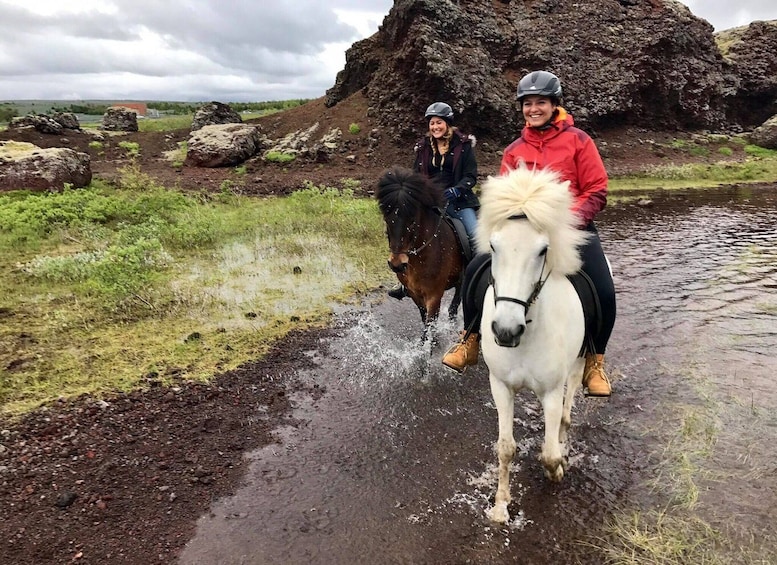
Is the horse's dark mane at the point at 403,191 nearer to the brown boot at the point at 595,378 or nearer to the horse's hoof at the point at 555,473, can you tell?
the brown boot at the point at 595,378

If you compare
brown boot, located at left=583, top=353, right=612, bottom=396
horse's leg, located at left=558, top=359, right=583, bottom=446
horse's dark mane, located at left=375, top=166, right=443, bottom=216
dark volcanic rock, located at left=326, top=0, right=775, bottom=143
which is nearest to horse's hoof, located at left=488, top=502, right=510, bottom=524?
horse's leg, located at left=558, top=359, right=583, bottom=446

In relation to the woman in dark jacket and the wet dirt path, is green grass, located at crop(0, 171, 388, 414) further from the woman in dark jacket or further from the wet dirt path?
the woman in dark jacket

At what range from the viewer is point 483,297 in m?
3.97

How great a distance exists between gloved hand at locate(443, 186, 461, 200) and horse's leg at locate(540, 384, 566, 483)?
316cm

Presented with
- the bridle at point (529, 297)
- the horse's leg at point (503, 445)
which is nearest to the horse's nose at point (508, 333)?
the bridle at point (529, 297)

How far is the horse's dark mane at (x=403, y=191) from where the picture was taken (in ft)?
17.7

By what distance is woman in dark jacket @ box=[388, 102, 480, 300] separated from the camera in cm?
605

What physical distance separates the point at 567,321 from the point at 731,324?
4868mm

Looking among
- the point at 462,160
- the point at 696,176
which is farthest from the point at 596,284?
the point at 696,176

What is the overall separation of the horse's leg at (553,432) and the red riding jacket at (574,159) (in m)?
1.31

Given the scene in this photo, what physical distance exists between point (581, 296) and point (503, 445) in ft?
4.00

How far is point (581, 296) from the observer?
3.71 m

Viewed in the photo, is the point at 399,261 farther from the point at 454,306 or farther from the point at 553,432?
the point at 553,432

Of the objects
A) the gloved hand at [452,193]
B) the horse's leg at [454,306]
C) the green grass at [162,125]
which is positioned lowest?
the horse's leg at [454,306]
